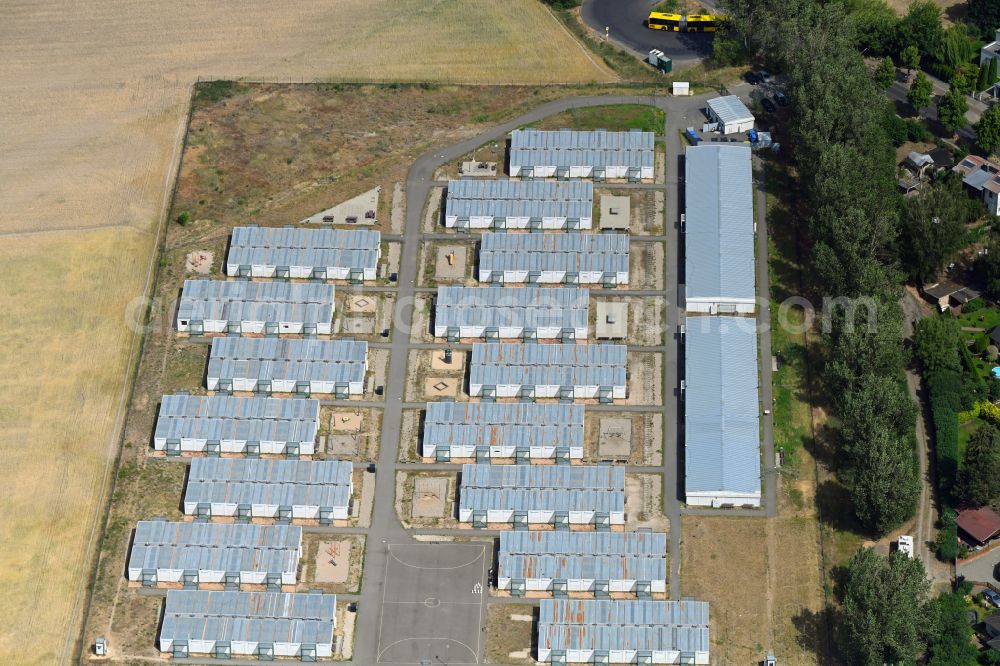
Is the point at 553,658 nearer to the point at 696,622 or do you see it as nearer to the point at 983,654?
the point at 696,622

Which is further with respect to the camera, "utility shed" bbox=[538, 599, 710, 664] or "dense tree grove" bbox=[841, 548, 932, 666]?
"utility shed" bbox=[538, 599, 710, 664]

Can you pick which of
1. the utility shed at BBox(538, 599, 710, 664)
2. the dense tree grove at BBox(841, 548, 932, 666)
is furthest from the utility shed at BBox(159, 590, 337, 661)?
the dense tree grove at BBox(841, 548, 932, 666)

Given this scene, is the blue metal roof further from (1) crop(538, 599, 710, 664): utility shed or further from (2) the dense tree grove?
(2) the dense tree grove

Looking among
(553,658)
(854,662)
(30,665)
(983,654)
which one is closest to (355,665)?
(553,658)

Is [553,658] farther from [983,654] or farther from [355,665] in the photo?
[983,654]

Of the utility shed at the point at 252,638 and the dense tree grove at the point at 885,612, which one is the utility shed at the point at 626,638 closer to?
the dense tree grove at the point at 885,612

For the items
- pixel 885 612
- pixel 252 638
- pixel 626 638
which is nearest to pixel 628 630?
pixel 626 638

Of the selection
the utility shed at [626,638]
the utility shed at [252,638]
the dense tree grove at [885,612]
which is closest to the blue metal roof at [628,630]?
the utility shed at [626,638]

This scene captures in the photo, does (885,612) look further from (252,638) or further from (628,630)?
(252,638)
